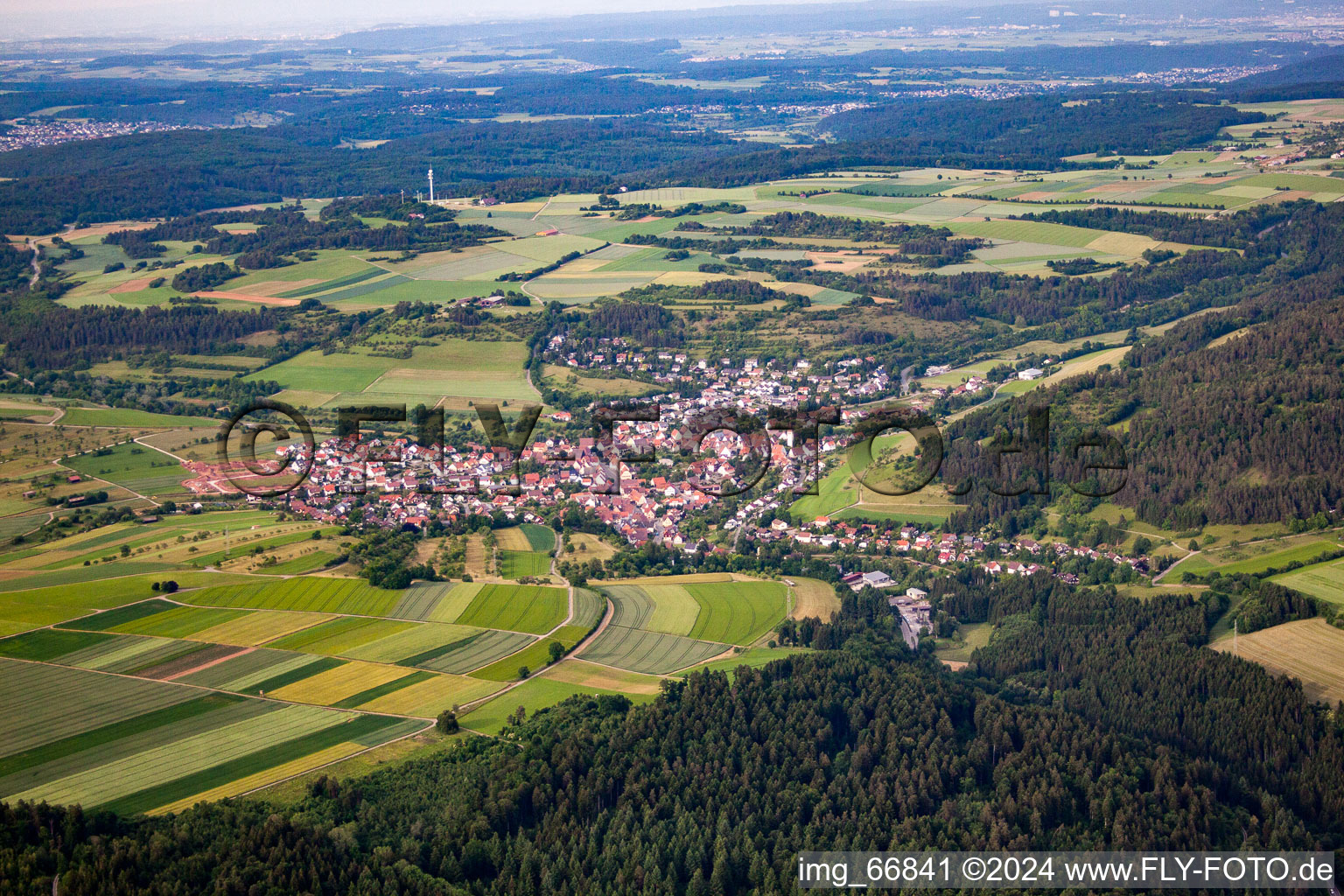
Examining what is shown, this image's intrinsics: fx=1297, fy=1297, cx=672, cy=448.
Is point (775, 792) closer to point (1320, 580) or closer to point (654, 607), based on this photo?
point (654, 607)

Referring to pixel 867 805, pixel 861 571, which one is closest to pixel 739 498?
pixel 861 571

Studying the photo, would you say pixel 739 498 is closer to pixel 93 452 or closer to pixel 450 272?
pixel 93 452

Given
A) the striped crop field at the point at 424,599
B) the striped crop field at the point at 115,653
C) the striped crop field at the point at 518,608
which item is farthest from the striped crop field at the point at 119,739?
the striped crop field at the point at 518,608

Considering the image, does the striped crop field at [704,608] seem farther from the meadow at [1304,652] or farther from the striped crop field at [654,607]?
the meadow at [1304,652]

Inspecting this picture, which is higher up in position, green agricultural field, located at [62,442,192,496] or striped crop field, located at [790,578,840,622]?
green agricultural field, located at [62,442,192,496]

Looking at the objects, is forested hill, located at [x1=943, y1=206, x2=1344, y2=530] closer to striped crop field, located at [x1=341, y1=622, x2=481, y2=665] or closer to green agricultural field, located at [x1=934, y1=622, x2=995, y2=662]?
green agricultural field, located at [x1=934, y1=622, x2=995, y2=662]

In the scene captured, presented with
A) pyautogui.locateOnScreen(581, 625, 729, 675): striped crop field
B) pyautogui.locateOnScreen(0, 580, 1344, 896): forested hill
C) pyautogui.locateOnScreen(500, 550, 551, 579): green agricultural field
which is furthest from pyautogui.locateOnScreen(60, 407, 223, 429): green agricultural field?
pyautogui.locateOnScreen(0, 580, 1344, 896): forested hill
